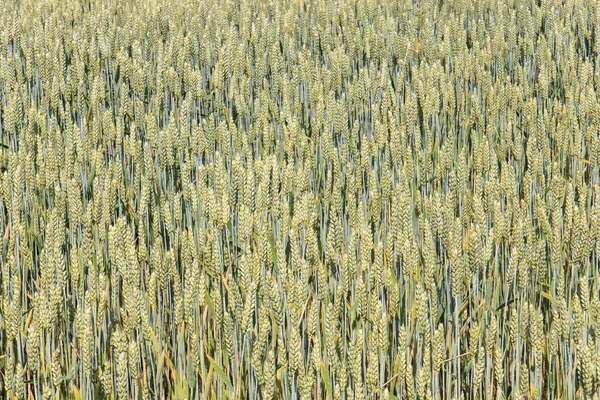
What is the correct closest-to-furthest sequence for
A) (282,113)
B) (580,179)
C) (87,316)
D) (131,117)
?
(87,316) < (580,179) < (282,113) < (131,117)

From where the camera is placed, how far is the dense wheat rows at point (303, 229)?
1482 millimetres

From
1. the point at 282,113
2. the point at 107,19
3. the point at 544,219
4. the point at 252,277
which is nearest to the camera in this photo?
the point at 252,277

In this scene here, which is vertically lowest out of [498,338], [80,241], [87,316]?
[498,338]

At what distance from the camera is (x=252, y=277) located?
1.53m

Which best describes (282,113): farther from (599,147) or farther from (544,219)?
(544,219)

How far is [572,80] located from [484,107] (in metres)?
0.48

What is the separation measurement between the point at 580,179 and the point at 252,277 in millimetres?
928

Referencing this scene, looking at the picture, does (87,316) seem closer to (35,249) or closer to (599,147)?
(35,249)

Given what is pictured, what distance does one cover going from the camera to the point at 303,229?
199cm

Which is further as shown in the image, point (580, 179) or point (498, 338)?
point (580, 179)

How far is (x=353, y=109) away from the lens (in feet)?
10.9

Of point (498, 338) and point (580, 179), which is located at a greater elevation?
point (580, 179)

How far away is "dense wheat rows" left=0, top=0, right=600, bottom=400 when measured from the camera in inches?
58.4

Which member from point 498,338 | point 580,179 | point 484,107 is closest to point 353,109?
point 484,107
